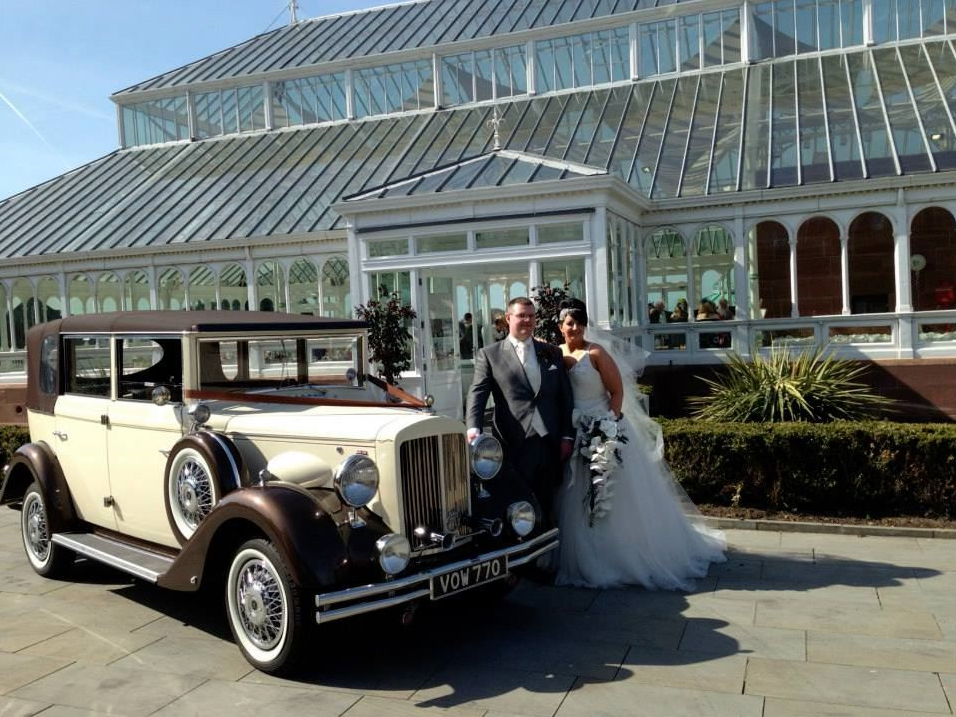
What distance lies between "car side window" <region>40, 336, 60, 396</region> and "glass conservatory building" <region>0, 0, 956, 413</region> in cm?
744

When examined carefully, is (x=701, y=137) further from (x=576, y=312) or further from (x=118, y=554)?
(x=118, y=554)

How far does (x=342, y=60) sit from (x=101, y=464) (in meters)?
19.4

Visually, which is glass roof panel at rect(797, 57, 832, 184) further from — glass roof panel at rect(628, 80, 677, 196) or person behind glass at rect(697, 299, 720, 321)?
glass roof panel at rect(628, 80, 677, 196)

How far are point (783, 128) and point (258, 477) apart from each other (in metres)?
14.0

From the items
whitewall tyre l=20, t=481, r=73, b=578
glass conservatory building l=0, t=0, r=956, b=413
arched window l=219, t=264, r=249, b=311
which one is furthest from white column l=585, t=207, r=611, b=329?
arched window l=219, t=264, r=249, b=311

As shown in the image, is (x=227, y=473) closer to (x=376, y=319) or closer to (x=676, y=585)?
(x=676, y=585)

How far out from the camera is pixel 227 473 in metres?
5.34

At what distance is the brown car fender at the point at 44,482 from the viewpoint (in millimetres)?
6863

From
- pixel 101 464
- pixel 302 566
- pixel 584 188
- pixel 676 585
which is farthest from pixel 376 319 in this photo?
pixel 302 566

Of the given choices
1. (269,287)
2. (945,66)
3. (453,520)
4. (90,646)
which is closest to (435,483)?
(453,520)

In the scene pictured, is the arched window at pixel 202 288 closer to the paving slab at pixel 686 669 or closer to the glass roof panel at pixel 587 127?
the glass roof panel at pixel 587 127

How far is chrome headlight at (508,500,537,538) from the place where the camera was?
5504 mm

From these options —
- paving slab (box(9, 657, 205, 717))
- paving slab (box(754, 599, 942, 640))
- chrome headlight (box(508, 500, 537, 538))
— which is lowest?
paving slab (box(754, 599, 942, 640))

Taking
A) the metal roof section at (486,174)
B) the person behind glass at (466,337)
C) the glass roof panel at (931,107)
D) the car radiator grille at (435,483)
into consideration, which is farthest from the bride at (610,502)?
the glass roof panel at (931,107)
